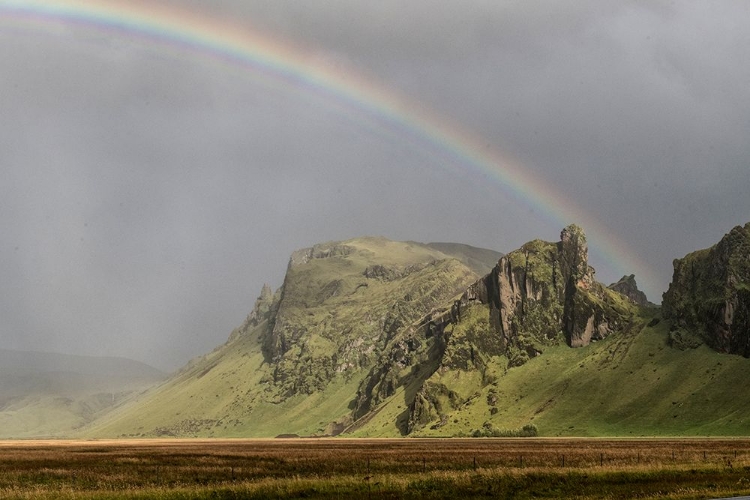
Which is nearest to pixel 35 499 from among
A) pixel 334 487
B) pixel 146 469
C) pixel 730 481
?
pixel 334 487

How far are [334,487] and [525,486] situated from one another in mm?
14097

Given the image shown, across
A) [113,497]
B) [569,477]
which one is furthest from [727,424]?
[113,497]

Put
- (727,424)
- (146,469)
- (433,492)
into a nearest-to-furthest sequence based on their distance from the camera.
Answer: (433,492) → (146,469) → (727,424)

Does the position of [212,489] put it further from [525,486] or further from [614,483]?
[614,483]

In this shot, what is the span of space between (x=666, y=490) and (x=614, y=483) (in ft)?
22.6

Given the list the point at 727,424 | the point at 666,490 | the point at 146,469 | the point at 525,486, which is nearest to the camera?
the point at 666,490

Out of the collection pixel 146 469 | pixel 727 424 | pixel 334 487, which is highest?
pixel 334 487

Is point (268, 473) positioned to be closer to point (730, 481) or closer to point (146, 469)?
point (146, 469)

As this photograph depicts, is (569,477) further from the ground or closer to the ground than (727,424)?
further from the ground

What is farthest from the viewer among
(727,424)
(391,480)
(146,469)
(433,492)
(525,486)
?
(727,424)

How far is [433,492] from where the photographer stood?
156 feet

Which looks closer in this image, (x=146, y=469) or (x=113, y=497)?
(x=113, y=497)

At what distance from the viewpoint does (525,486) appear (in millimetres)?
50969

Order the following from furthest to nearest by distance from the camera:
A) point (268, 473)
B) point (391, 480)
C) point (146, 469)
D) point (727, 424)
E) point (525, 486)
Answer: point (727, 424) → point (146, 469) → point (268, 473) → point (391, 480) → point (525, 486)
